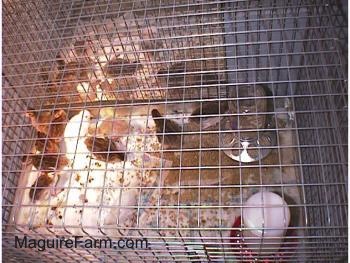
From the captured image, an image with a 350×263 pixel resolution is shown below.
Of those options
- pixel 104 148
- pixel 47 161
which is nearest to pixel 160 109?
pixel 104 148

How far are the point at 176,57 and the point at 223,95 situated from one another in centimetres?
16

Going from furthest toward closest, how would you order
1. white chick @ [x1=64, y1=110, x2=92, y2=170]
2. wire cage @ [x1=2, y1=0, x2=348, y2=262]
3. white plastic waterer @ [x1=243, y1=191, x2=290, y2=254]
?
white chick @ [x1=64, y1=110, x2=92, y2=170] < wire cage @ [x1=2, y1=0, x2=348, y2=262] < white plastic waterer @ [x1=243, y1=191, x2=290, y2=254]

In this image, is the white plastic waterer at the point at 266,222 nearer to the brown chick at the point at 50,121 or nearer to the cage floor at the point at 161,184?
the cage floor at the point at 161,184

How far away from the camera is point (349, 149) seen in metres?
0.63

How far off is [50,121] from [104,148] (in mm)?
137

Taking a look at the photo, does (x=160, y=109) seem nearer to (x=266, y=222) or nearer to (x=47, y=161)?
(x=47, y=161)

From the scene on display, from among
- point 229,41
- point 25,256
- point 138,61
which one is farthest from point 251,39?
point 25,256

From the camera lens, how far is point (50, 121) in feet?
2.79

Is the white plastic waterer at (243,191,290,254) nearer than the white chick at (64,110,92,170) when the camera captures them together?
Yes

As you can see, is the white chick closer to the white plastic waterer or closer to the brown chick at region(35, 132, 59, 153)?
the brown chick at region(35, 132, 59, 153)

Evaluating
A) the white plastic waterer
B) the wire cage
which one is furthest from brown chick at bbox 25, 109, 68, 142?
the white plastic waterer

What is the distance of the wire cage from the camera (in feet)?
2.59

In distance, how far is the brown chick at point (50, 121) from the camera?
85 centimetres

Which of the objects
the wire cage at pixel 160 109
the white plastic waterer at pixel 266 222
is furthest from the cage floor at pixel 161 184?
the white plastic waterer at pixel 266 222
